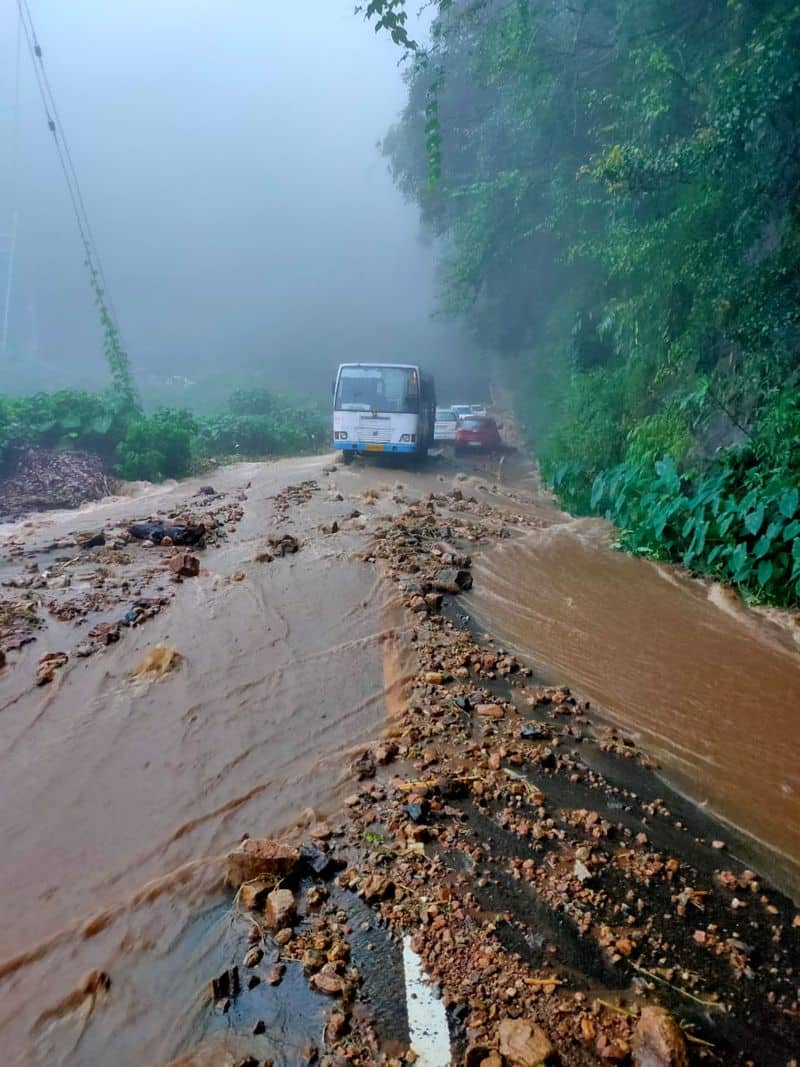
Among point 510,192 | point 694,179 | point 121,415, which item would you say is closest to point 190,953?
point 694,179

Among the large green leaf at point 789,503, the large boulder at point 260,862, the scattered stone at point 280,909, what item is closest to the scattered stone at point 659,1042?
the scattered stone at point 280,909

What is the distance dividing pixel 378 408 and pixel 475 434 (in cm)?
550

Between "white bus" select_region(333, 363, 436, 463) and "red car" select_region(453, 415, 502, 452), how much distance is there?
490 cm

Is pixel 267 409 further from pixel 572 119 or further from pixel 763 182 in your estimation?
pixel 763 182

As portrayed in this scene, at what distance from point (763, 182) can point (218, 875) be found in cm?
945

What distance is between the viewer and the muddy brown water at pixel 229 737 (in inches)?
90.6

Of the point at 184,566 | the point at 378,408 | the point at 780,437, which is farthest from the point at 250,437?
the point at 780,437

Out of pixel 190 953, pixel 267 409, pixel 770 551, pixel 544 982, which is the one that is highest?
pixel 544 982

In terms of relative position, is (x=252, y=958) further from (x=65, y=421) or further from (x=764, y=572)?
(x=65, y=421)

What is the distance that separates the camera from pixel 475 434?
1848 cm

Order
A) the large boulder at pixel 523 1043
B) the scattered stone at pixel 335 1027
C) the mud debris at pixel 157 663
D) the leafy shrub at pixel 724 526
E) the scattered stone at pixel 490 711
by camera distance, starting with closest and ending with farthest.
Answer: the large boulder at pixel 523 1043, the scattered stone at pixel 335 1027, the scattered stone at pixel 490 711, the mud debris at pixel 157 663, the leafy shrub at pixel 724 526

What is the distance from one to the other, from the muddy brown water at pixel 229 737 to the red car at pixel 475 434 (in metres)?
11.7

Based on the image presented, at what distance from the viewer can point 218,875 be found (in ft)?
8.83

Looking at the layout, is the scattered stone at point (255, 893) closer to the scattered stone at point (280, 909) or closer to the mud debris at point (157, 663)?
the scattered stone at point (280, 909)
